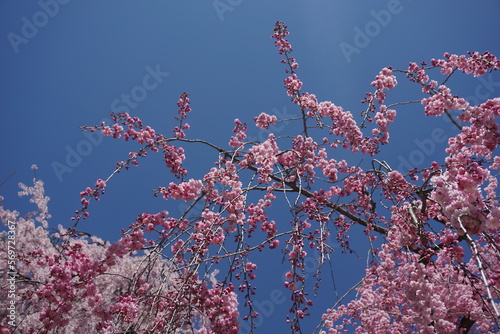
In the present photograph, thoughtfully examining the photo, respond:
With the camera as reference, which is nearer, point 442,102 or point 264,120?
point 442,102

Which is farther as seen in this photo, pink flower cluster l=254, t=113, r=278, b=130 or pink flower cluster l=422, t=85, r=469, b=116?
pink flower cluster l=254, t=113, r=278, b=130

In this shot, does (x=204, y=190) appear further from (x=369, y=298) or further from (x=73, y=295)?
(x=369, y=298)

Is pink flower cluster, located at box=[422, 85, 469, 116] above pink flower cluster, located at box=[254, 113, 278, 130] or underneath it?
underneath

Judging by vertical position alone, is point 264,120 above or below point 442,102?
above

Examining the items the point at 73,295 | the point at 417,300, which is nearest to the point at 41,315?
the point at 73,295

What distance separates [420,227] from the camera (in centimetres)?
338

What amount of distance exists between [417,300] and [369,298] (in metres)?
2.52

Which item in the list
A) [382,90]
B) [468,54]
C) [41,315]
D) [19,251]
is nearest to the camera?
[41,315]

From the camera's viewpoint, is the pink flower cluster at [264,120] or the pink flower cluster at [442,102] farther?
the pink flower cluster at [264,120]

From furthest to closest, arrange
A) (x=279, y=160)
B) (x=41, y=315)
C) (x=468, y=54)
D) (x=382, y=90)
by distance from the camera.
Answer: (x=279, y=160)
(x=382, y=90)
(x=468, y=54)
(x=41, y=315)

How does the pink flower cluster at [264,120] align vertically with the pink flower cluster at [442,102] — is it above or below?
above

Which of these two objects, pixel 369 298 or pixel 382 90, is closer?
pixel 382 90

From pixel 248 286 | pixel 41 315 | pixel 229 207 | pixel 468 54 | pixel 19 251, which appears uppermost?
pixel 468 54

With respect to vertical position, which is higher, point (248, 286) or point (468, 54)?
point (468, 54)
